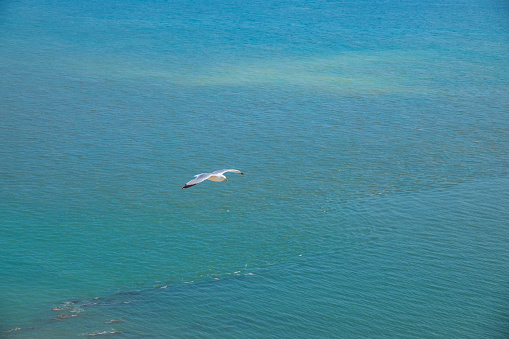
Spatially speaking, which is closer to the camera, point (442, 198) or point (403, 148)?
point (442, 198)

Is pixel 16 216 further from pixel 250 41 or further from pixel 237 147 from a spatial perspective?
pixel 250 41

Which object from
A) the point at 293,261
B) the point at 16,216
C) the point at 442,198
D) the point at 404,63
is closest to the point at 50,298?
the point at 16,216

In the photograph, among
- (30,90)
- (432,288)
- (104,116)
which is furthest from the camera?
(30,90)

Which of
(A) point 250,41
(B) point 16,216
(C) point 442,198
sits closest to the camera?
(B) point 16,216

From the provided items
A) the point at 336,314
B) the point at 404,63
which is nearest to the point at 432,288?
the point at 336,314

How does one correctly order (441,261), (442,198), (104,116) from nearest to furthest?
(441,261)
(442,198)
(104,116)

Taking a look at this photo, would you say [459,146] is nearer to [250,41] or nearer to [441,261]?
[441,261]
